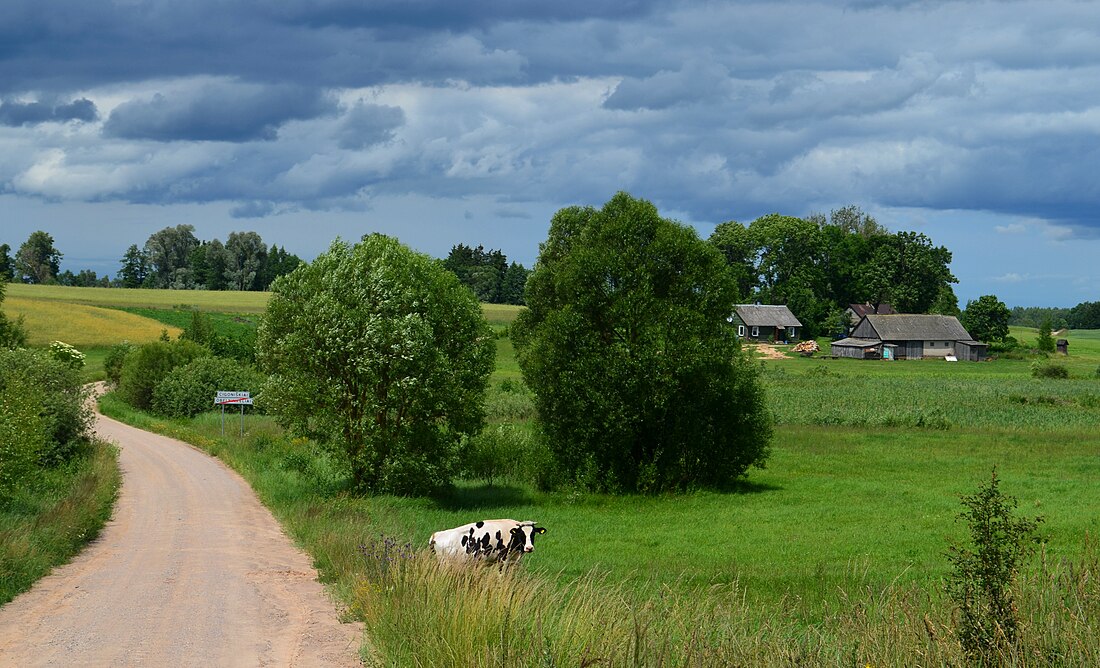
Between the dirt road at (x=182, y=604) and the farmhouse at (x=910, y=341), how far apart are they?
347 ft

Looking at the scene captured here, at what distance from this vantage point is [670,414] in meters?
32.9

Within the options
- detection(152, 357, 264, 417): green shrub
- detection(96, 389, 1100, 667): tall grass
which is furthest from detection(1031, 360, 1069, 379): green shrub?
detection(152, 357, 264, 417): green shrub

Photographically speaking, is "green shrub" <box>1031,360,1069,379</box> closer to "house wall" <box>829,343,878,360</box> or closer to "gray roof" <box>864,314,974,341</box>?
Result: "house wall" <box>829,343,878,360</box>

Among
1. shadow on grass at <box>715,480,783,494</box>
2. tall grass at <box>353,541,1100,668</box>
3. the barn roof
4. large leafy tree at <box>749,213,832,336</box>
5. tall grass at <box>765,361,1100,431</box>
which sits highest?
large leafy tree at <box>749,213,832,336</box>

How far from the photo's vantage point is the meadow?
9992 mm

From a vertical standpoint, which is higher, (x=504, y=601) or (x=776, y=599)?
(x=504, y=601)

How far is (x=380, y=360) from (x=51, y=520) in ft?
30.5

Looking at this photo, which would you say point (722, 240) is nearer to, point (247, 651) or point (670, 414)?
point (670, 414)

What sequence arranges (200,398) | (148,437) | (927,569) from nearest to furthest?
(927,569) < (148,437) < (200,398)

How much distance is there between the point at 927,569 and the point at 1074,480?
17.1 m

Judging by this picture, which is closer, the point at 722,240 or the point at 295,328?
the point at 295,328

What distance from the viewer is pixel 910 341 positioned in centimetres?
12431

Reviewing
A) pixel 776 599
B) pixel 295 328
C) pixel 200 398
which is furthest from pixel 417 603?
pixel 200 398

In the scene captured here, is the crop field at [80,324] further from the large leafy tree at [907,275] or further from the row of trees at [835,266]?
the large leafy tree at [907,275]
